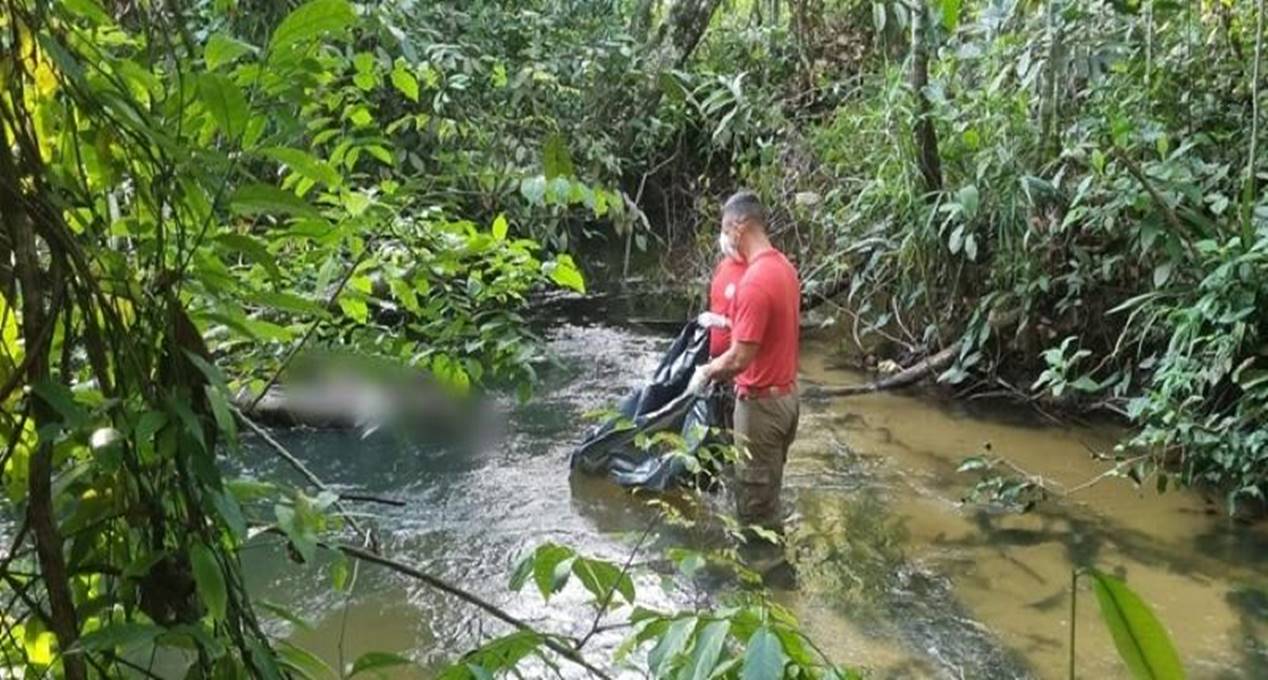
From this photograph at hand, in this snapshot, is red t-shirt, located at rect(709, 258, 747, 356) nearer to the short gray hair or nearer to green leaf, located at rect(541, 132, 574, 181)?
the short gray hair

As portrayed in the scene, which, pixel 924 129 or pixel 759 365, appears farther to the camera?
pixel 924 129

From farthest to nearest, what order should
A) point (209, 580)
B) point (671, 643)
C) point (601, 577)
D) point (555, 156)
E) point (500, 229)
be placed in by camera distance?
point (500, 229) → point (555, 156) → point (601, 577) → point (671, 643) → point (209, 580)

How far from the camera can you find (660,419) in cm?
571

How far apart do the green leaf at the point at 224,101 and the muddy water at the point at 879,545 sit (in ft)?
8.50

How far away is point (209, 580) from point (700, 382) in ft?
14.0

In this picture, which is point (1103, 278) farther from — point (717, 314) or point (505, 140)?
point (505, 140)

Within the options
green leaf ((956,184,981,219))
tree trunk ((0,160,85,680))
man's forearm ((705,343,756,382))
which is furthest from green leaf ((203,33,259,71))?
green leaf ((956,184,981,219))

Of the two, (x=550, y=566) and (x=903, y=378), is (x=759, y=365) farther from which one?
(x=550, y=566)

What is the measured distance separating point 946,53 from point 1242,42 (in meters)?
1.78

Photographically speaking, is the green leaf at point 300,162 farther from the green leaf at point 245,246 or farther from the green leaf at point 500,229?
the green leaf at point 500,229

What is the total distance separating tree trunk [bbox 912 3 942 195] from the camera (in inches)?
287

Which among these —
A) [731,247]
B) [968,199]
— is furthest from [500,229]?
[968,199]

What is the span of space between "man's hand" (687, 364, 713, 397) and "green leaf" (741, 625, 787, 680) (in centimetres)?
398

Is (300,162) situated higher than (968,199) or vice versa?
(300,162)
